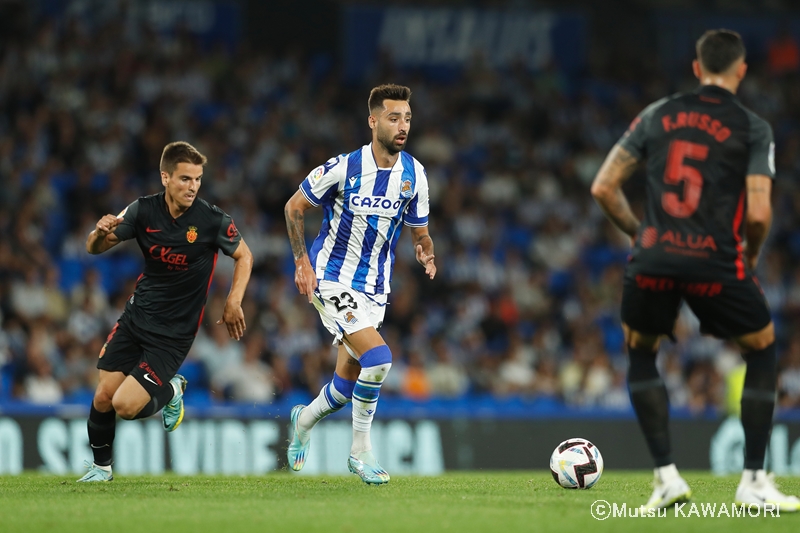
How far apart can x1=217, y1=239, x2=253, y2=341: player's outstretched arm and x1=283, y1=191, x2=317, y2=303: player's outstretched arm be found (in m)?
0.40

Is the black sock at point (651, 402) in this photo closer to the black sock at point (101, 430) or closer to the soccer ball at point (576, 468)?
the soccer ball at point (576, 468)

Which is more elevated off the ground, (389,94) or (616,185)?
(389,94)

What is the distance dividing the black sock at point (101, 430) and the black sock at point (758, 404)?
4619 millimetres

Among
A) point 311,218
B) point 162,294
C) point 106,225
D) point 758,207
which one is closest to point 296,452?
point 162,294

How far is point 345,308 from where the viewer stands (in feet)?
26.9

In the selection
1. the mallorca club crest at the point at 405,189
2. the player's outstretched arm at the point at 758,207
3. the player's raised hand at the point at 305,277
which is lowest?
the player's raised hand at the point at 305,277

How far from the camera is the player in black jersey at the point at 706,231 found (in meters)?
5.97

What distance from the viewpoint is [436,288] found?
18438 mm

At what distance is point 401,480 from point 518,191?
40.6ft

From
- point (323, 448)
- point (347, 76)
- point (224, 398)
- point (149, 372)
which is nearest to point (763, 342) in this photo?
point (149, 372)

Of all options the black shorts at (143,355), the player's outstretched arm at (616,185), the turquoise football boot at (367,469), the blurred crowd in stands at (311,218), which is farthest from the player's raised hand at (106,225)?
the blurred crowd in stands at (311,218)

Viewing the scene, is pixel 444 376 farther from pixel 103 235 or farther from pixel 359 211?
pixel 103 235

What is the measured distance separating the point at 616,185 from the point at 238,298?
3169mm

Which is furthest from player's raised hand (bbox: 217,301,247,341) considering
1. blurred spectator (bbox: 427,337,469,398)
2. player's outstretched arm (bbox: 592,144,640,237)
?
blurred spectator (bbox: 427,337,469,398)
